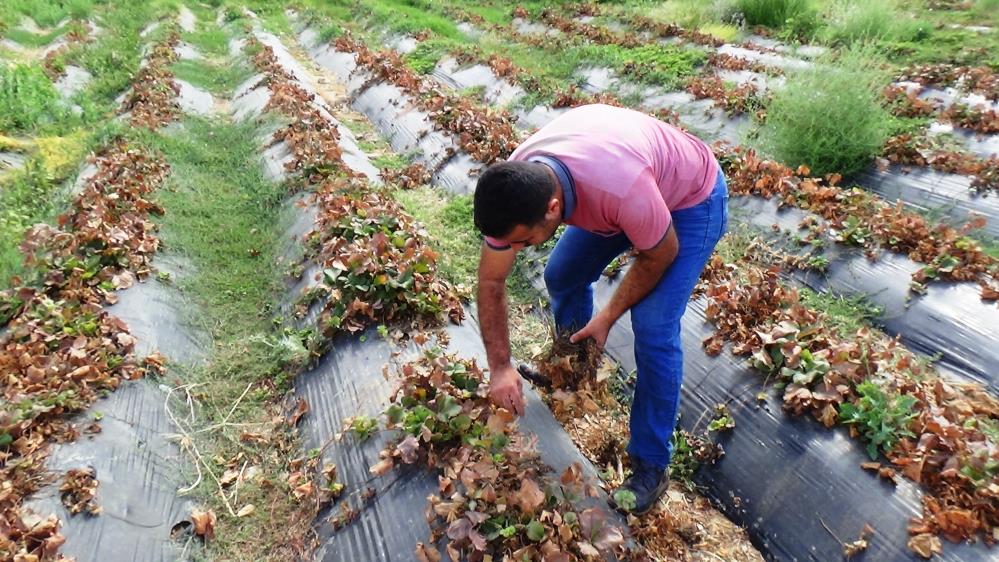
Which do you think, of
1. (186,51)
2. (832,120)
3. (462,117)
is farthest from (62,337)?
(186,51)

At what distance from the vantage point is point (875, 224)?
4.66 meters

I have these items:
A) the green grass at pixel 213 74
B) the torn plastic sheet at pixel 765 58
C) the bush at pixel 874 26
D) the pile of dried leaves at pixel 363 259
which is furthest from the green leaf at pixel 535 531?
the bush at pixel 874 26

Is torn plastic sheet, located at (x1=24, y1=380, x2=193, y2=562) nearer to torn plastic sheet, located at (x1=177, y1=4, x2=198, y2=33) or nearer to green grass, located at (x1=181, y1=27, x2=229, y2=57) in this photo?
green grass, located at (x1=181, y1=27, x2=229, y2=57)

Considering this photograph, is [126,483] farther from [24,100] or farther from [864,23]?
[864,23]

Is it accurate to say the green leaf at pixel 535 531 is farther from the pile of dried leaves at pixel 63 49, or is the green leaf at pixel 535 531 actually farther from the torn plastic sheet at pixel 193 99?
the pile of dried leaves at pixel 63 49

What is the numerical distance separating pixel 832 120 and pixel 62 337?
6855 millimetres

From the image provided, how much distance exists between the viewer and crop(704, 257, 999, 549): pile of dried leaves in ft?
8.46

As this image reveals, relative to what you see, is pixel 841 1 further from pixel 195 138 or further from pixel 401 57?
pixel 195 138

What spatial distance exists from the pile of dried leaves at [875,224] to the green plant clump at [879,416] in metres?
1.58

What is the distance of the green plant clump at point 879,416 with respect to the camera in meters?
2.89

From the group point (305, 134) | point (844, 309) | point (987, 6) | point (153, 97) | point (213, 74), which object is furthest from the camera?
point (987, 6)

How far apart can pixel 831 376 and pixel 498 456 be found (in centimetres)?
188

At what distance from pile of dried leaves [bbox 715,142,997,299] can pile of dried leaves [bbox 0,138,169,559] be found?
203 inches

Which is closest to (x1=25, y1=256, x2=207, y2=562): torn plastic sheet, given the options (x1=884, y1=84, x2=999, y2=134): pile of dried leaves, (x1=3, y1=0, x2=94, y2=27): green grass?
(x1=884, y1=84, x2=999, y2=134): pile of dried leaves
